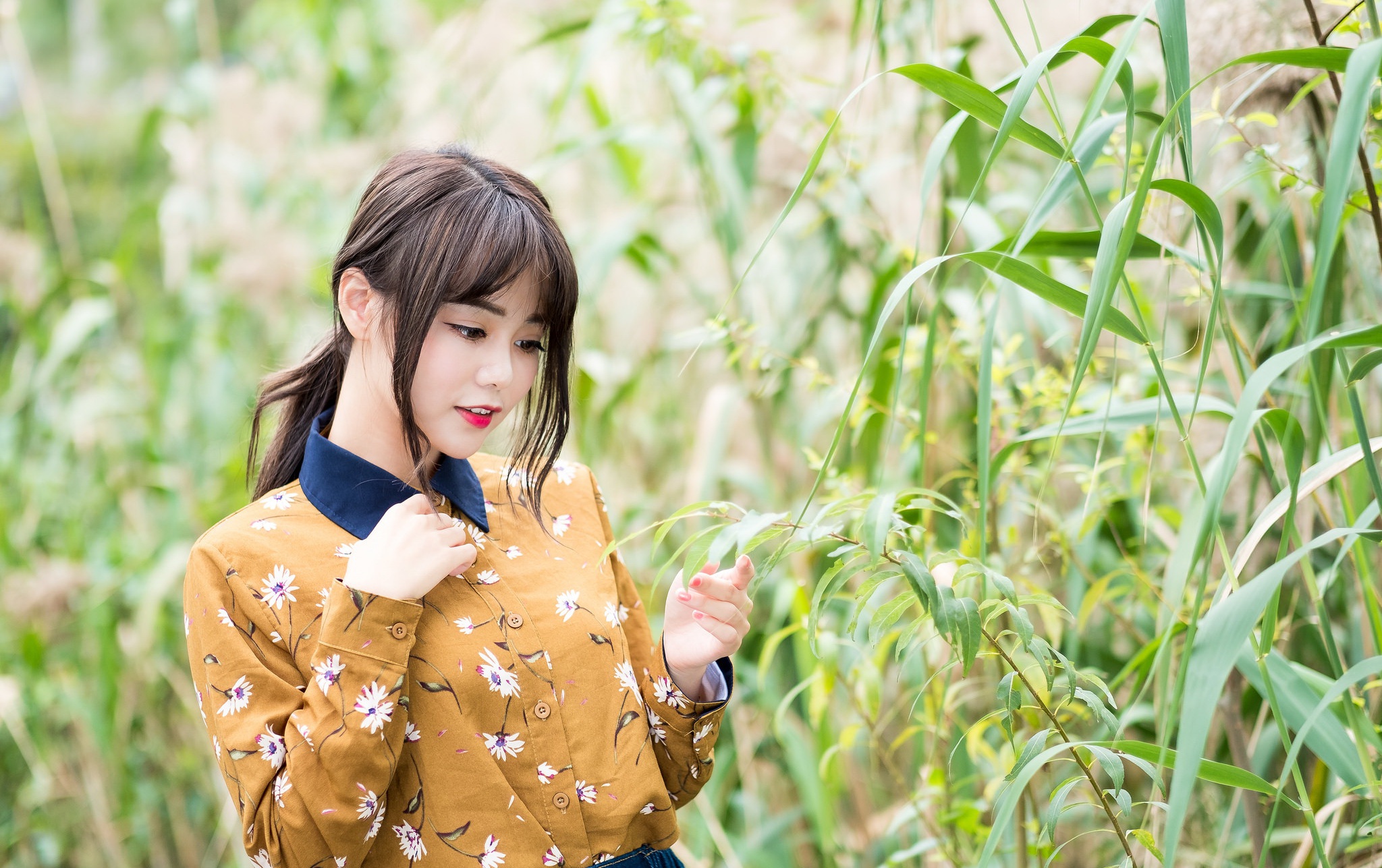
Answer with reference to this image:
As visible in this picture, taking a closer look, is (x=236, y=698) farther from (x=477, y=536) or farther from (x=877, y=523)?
(x=877, y=523)

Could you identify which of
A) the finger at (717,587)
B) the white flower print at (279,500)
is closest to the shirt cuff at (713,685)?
the finger at (717,587)

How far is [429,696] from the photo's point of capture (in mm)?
656

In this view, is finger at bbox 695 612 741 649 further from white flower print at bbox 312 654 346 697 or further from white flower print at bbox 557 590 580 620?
white flower print at bbox 312 654 346 697

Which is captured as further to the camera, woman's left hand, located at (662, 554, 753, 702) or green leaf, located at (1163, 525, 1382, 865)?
woman's left hand, located at (662, 554, 753, 702)

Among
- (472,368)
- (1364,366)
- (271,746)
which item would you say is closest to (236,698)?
(271,746)

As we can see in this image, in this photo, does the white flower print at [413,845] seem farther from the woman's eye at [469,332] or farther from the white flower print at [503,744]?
the woman's eye at [469,332]

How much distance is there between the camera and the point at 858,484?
1038mm

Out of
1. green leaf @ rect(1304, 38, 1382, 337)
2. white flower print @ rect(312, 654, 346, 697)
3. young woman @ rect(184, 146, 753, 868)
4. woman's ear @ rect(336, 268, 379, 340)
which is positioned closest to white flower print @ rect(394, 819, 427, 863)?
young woman @ rect(184, 146, 753, 868)

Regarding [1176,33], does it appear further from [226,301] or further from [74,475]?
[74,475]

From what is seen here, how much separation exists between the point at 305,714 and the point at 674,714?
0.87 ft

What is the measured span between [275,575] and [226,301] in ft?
3.87

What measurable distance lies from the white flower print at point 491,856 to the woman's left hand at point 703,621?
173mm

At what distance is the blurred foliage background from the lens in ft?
1.76

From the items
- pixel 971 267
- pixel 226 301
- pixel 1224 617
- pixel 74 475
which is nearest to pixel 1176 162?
pixel 971 267
